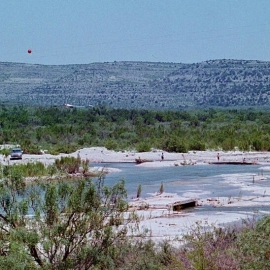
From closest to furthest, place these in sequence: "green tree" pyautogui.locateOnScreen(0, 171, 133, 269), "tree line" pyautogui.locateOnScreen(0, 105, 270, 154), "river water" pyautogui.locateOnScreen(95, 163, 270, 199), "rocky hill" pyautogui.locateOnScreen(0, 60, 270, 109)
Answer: "green tree" pyautogui.locateOnScreen(0, 171, 133, 269)
"river water" pyautogui.locateOnScreen(95, 163, 270, 199)
"tree line" pyautogui.locateOnScreen(0, 105, 270, 154)
"rocky hill" pyautogui.locateOnScreen(0, 60, 270, 109)

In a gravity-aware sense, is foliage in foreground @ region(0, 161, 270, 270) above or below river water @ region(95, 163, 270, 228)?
above

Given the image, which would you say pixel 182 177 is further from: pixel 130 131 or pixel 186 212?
pixel 130 131

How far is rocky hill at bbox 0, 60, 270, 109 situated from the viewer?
164375 mm

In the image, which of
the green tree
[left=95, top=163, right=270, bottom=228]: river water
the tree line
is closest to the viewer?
the green tree

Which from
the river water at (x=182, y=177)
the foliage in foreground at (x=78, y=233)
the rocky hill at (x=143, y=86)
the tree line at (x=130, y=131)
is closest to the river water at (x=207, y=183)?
the river water at (x=182, y=177)

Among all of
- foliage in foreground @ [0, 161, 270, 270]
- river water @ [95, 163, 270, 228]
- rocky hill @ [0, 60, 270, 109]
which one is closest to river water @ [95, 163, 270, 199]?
river water @ [95, 163, 270, 228]

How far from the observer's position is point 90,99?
166375mm

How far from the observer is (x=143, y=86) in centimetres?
17250

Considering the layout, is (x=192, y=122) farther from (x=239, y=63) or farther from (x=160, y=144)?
(x=239, y=63)

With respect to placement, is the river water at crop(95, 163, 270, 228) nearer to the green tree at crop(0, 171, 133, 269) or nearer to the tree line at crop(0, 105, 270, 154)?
the green tree at crop(0, 171, 133, 269)

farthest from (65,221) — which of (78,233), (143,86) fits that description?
(143,86)

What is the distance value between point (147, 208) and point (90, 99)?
136205mm

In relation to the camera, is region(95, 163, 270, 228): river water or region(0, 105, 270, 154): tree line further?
region(0, 105, 270, 154): tree line

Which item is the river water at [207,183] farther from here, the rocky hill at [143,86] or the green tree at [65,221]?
the rocky hill at [143,86]
